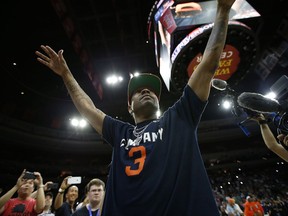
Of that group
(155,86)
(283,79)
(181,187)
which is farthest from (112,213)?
(283,79)

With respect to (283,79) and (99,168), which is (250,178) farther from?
(283,79)

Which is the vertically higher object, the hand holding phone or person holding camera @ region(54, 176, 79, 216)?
the hand holding phone

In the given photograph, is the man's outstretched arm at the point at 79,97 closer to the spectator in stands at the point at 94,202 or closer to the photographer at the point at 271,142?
the photographer at the point at 271,142

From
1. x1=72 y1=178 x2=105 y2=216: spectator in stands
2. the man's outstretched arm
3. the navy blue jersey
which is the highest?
the man's outstretched arm

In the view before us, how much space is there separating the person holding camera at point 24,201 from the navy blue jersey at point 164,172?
9.66 feet

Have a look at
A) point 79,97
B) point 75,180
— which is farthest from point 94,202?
point 79,97

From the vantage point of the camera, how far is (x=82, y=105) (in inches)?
64.2

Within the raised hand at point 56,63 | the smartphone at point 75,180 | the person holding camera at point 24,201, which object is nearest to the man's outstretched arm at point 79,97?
the raised hand at point 56,63

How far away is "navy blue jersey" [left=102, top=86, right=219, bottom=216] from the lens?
1010 mm

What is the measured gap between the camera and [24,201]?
11.7 ft

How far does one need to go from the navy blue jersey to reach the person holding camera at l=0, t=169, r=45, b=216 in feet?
9.66

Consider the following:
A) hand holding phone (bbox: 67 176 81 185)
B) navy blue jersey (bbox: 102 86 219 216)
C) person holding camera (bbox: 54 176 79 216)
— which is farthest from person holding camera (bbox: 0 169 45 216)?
navy blue jersey (bbox: 102 86 219 216)

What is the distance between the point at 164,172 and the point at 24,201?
3542 mm

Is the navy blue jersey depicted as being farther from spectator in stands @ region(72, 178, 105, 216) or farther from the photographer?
spectator in stands @ region(72, 178, 105, 216)
